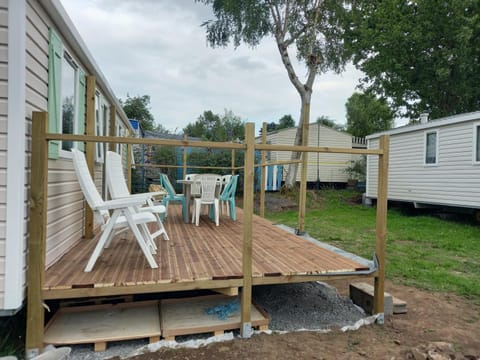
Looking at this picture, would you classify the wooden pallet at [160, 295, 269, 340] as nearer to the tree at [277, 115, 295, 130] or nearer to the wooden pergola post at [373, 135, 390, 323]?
the wooden pergola post at [373, 135, 390, 323]

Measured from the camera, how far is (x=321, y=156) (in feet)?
53.1

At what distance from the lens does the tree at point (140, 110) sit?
2383cm

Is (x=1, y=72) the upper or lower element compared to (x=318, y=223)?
upper

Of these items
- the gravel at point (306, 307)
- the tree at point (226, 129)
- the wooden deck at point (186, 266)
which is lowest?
the gravel at point (306, 307)

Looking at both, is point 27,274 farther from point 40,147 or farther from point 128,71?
point 128,71

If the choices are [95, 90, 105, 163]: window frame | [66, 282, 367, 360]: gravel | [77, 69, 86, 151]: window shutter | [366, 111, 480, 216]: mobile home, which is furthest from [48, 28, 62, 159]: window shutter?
[366, 111, 480, 216]: mobile home

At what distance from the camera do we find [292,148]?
9.21 feet

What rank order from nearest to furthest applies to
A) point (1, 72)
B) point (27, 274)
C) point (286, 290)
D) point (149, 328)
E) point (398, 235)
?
point (1, 72) < point (27, 274) < point (149, 328) < point (286, 290) < point (398, 235)

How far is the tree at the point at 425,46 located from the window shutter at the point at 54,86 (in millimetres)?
13598

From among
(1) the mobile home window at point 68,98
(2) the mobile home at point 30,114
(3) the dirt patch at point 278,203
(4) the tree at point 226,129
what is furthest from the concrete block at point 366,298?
(4) the tree at point 226,129

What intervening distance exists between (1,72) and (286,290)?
3300 millimetres

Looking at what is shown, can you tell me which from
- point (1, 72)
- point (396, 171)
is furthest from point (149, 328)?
point (396, 171)

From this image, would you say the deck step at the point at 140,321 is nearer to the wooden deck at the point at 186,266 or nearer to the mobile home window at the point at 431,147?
the wooden deck at the point at 186,266

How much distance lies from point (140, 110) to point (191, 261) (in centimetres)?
2306
